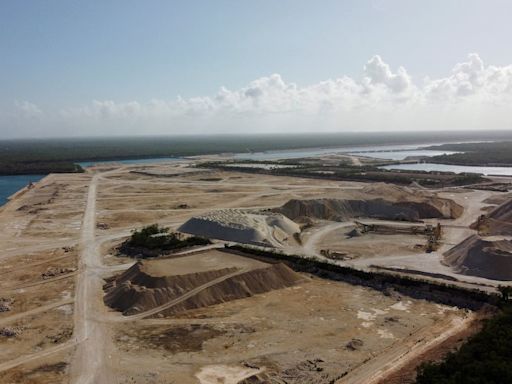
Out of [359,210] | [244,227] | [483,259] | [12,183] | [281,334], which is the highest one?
[12,183]

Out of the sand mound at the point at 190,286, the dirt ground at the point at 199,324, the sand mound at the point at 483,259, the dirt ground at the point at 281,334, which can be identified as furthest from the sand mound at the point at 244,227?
the sand mound at the point at 483,259

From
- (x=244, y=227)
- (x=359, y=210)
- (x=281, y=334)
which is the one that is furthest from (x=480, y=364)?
(x=359, y=210)

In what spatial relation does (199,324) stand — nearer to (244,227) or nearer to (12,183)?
(244,227)

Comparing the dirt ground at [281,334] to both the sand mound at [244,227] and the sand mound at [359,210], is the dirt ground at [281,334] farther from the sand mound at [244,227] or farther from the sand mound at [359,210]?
the sand mound at [359,210]

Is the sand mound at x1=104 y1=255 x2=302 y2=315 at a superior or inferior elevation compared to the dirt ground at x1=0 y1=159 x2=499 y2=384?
superior

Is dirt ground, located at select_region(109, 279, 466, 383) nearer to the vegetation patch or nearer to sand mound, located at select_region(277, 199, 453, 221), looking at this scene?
the vegetation patch

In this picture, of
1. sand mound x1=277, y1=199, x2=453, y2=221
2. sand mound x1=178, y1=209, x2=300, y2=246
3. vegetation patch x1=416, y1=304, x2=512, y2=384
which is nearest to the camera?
vegetation patch x1=416, y1=304, x2=512, y2=384

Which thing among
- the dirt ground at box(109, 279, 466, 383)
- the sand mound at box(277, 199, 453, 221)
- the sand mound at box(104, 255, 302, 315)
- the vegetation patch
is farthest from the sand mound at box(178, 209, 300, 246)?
the vegetation patch

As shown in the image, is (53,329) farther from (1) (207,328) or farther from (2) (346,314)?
(2) (346,314)
